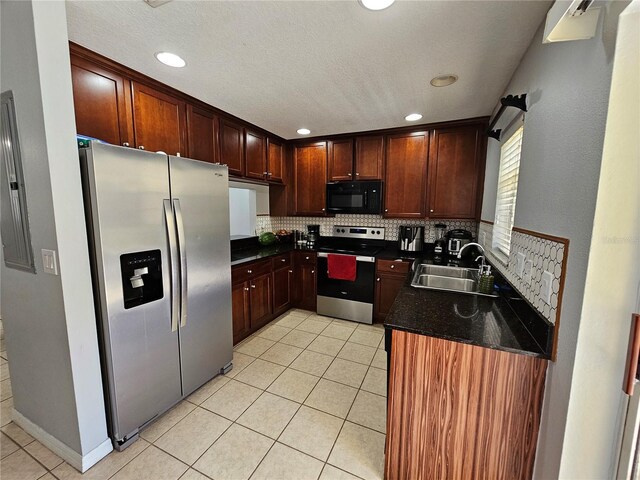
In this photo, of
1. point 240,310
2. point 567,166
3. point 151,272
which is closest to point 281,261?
point 240,310

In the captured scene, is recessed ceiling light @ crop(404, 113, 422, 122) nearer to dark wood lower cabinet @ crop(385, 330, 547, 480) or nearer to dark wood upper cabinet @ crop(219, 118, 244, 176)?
dark wood upper cabinet @ crop(219, 118, 244, 176)

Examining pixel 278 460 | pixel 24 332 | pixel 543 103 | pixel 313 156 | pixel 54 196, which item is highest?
pixel 313 156

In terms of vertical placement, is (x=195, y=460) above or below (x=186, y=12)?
below

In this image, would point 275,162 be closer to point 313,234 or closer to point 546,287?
point 313,234

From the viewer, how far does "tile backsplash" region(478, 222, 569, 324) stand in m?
1.01

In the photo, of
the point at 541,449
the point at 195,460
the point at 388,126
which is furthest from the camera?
the point at 388,126

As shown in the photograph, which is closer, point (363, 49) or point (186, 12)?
point (186, 12)

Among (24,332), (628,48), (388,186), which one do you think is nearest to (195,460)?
(24,332)

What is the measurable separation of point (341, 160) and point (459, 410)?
296 cm

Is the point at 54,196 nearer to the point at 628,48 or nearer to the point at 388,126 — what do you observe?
the point at 628,48

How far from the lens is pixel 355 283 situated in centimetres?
327

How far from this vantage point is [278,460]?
1520 mm

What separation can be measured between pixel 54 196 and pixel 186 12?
1.10 metres

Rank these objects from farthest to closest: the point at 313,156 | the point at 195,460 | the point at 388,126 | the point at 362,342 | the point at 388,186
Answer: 1. the point at 313,156
2. the point at 388,186
3. the point at 388,126
4. the point at 362,342
5. the point at 195,460
